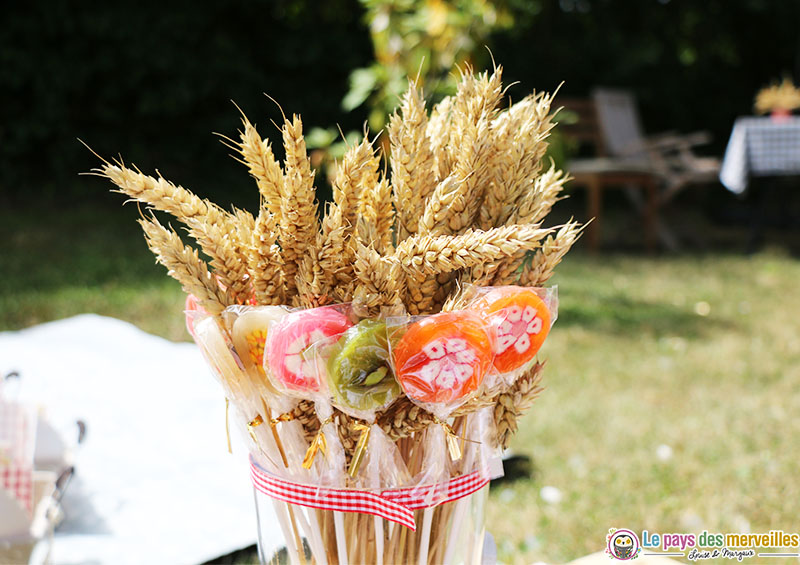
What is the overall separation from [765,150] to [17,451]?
6.50 m

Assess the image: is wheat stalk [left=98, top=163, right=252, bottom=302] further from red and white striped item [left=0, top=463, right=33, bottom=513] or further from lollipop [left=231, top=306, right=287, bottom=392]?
red and white striped item [left=0, top=463, right=33, bottom=513]

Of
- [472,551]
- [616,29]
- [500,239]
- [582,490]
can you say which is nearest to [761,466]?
[582,490]

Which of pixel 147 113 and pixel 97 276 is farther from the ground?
pixel 147 113

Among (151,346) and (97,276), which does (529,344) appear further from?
(97,276)

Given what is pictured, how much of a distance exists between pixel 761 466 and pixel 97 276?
4.28 m

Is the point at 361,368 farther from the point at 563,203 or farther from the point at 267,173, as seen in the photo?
the point at 563,203

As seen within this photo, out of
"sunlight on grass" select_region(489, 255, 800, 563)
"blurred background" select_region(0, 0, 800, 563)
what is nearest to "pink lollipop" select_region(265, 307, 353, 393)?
"blurred background" select_region(0, 0, 800, 563)

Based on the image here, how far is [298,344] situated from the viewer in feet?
2.69

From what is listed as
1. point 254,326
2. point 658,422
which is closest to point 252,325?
point 254,326

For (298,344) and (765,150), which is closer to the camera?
(298,344)

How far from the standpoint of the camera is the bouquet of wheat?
824mm

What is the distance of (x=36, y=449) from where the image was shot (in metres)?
1.92

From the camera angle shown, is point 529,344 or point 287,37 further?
point 287,37

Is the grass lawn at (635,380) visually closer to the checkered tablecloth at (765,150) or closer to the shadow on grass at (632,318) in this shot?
the shadow on grass at (632,318)
